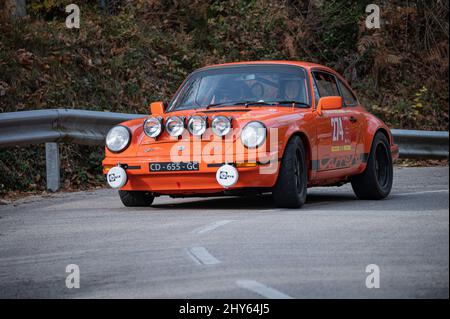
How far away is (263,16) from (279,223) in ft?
47.9

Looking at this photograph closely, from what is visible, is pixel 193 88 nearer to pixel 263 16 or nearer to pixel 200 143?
pixel 200 143

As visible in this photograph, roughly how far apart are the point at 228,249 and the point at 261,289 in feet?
5.93

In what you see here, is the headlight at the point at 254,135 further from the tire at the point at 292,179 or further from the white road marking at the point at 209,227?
the white road marking at the point at 209,227

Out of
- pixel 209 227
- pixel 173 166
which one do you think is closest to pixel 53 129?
pixel 173 166

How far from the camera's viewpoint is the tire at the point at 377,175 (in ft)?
41.1

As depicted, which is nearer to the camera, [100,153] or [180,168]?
[180,168]

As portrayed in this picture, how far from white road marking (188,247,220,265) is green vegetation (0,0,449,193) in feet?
29.5

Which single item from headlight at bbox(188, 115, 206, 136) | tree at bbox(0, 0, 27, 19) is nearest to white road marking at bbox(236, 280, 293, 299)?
headlight at bbox(188, 115, 206, 136)

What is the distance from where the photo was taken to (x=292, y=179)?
1081 cm

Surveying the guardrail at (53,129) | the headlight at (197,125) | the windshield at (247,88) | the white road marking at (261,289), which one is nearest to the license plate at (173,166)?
the headlight at (197,125)

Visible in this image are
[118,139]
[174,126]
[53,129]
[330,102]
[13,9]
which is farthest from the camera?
[13,9]

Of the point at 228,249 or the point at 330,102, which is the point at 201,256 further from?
the point at 330,102
